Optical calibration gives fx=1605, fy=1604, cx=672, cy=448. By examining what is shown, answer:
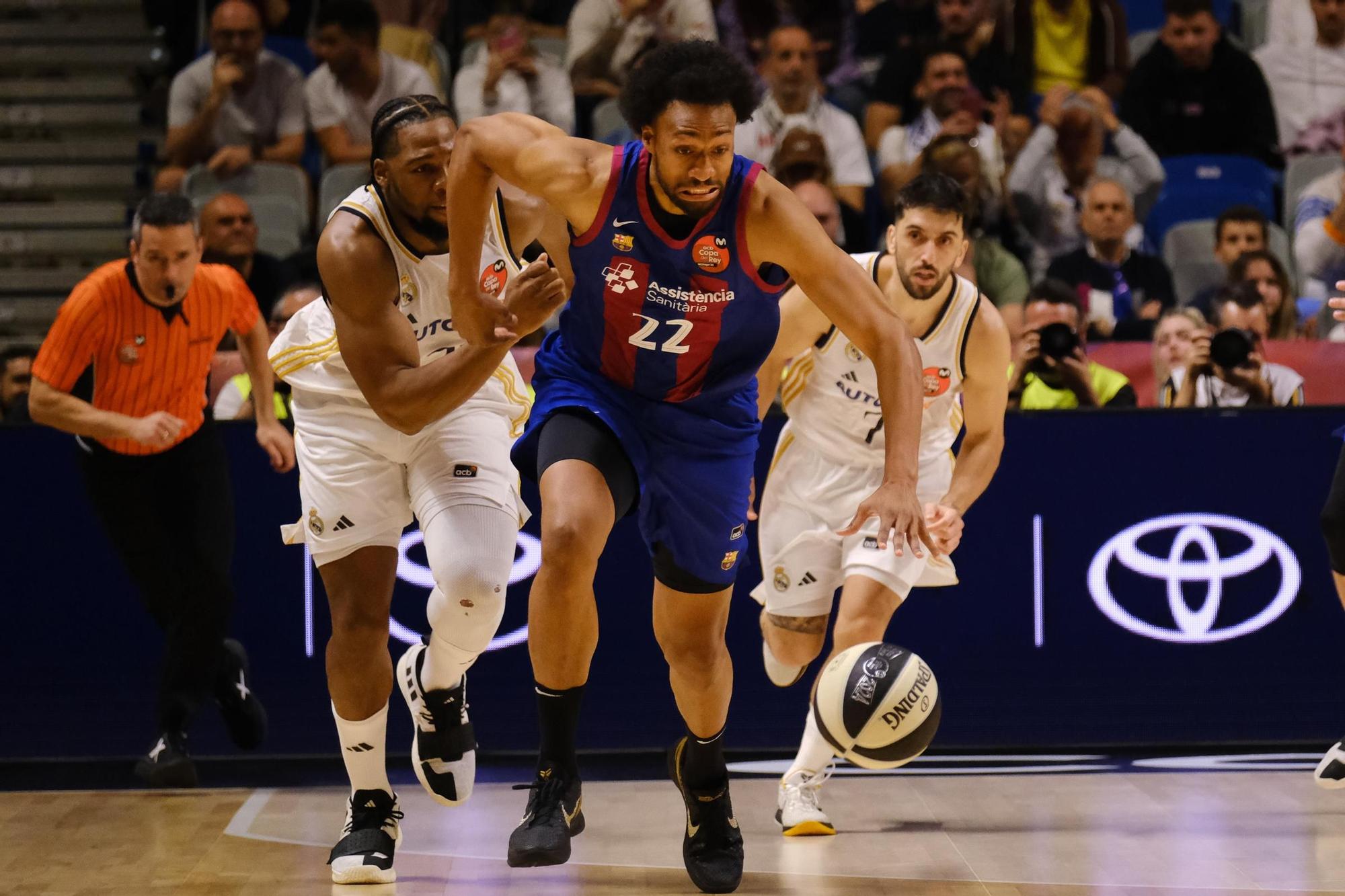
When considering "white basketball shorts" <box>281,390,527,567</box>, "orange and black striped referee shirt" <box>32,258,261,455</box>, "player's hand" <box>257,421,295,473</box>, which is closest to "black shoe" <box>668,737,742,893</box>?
"white basketball shorts" <box>281,390,527,567</box>

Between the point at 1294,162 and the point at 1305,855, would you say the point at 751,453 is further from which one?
the point at 1294,162

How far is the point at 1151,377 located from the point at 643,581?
2.81 m

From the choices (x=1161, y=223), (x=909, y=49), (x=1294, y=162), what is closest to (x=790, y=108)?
(x=909, y=49)

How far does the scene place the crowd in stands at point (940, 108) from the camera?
8227mm

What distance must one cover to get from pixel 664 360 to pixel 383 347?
0.72 m

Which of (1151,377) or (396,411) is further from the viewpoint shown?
(1151,377)

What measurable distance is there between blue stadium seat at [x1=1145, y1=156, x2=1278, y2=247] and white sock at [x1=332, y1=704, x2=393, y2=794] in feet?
20.2

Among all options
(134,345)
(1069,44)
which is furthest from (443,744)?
(1069,44)

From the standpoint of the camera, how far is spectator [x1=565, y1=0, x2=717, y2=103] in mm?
9250

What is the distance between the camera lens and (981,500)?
20.6 ft

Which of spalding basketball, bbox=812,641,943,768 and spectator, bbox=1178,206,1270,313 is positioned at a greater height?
spectator, bbox=1178,206,1270,313

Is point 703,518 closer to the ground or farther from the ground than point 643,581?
farther from the ground

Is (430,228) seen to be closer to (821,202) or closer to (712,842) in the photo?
(712,842)

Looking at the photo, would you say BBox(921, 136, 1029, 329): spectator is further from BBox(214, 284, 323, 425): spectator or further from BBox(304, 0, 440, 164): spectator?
BBox(214, 284, 323, 425): spectator
